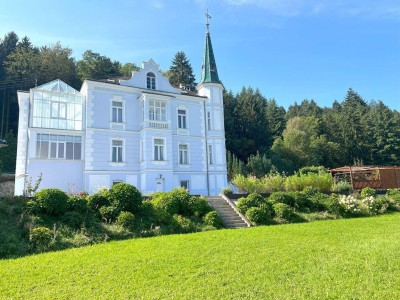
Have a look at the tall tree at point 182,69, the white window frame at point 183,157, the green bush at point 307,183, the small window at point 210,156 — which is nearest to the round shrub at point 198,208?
the green bush at point 307,183

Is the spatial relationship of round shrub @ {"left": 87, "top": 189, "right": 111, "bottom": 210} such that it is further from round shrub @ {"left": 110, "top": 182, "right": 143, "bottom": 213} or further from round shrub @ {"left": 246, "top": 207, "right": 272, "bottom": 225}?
round shrub @ {"left": 246, "top": 207, "right": 272, "bottom": 225}

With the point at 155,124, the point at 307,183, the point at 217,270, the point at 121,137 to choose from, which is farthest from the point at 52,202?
the point at 307,183

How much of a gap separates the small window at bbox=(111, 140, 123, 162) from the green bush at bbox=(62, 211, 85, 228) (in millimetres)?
12701

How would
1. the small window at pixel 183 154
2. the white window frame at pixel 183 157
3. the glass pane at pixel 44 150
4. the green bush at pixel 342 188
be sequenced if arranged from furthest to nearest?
the small window at pixel 183 154 → the white window frame at pixel 183 157 → the glass pane at pixel 44 150 → the green bush at pixel 342 188

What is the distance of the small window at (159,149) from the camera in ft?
80.9

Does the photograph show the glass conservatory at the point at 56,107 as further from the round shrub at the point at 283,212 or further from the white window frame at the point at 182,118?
the round shrub at the point at 283,212

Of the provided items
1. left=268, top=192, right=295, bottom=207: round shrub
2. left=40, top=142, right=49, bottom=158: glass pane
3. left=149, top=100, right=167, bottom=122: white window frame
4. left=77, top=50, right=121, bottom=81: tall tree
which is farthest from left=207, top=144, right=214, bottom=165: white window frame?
left=77, top=50, right=121, bottom=81: tall tree

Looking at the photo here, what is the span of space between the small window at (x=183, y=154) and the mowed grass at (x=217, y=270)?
16276 mm

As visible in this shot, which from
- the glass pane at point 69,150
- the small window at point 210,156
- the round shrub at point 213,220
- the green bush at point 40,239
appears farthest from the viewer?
the small window at point 210,156

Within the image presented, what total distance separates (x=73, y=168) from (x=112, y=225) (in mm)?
12583

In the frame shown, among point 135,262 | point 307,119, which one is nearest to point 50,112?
point 135,262

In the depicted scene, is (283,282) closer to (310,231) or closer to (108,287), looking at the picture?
(108,287)

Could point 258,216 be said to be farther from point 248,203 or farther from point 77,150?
point 77,150

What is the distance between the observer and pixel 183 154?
26625mm
